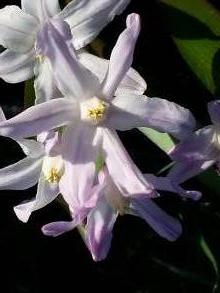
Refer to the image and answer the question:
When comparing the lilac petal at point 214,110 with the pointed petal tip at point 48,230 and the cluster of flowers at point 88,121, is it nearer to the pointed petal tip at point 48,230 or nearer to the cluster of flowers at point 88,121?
the cluster of flowers at point 88,121

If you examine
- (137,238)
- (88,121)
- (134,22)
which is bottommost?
(137,238)

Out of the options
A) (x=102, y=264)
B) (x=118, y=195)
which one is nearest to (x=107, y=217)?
(x=118, y=195)

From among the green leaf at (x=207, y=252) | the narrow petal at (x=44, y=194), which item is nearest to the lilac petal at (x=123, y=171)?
the narrow petal at (x=44, y=194)

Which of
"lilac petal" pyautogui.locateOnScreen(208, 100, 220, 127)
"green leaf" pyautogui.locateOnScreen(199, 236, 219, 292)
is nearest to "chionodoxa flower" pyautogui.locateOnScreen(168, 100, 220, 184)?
"lilac petal" pyautogui.locateOnScreen(208, 100, 220, 127)

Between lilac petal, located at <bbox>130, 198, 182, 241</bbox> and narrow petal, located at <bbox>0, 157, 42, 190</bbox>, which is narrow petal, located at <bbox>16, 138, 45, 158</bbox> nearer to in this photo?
narrow petal, located at <bbox>0, 157, 42, 190</bbox>

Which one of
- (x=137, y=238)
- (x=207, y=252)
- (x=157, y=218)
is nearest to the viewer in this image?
(x=157, y=218)

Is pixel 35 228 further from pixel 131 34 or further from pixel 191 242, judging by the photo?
pixel 131 34

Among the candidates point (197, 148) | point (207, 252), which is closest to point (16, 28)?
point (197, 148)

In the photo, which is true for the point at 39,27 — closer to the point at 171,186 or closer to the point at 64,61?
the point at 64,61
